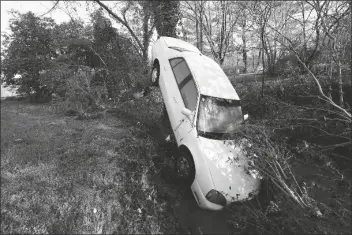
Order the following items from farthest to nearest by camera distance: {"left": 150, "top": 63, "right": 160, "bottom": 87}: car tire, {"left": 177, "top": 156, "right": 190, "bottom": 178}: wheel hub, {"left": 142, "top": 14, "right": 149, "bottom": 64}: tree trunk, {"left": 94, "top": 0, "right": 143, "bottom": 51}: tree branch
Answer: {"left": 142, "top": 14, "right": 149, "bottom": 64}: tree trunk → {"left": 94, "top": 0, "right": 143, "bottom": 51}: tree branch → {"left": 150, "top": 63, "right": 160, "bottom": 87}: car tire → {"left": 177, "top": 156, "right": 190, "bottom": 178}: wheel hub

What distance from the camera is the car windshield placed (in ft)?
12.5

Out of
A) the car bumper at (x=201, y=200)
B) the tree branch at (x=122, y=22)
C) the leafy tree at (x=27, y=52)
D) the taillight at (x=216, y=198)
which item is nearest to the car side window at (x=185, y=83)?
the car bumper at (x=201, y=200)

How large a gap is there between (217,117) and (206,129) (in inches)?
16.1

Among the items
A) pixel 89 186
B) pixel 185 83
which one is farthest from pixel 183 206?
pixel 185 83

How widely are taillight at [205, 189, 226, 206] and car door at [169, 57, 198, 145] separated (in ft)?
4.15

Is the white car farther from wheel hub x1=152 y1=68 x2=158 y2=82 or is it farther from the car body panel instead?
wheel hub x1=152 y1=68 x2=158 y2=82

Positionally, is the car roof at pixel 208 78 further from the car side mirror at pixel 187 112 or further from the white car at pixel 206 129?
the car side mirror at pixel 187 112

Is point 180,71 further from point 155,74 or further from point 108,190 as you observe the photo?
point 108,190

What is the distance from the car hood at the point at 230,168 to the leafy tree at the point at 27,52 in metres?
8.28

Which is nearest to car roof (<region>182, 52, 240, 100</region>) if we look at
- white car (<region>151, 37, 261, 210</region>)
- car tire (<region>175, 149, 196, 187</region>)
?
white car (<region>151, 37, 261, 210</region>)

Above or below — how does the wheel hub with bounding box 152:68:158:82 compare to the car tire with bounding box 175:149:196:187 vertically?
above

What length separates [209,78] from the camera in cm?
445

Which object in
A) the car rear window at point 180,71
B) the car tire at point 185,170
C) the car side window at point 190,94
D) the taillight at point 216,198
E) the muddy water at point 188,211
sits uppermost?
the car rear window at point 180,71

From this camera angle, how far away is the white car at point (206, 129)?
3.24m
